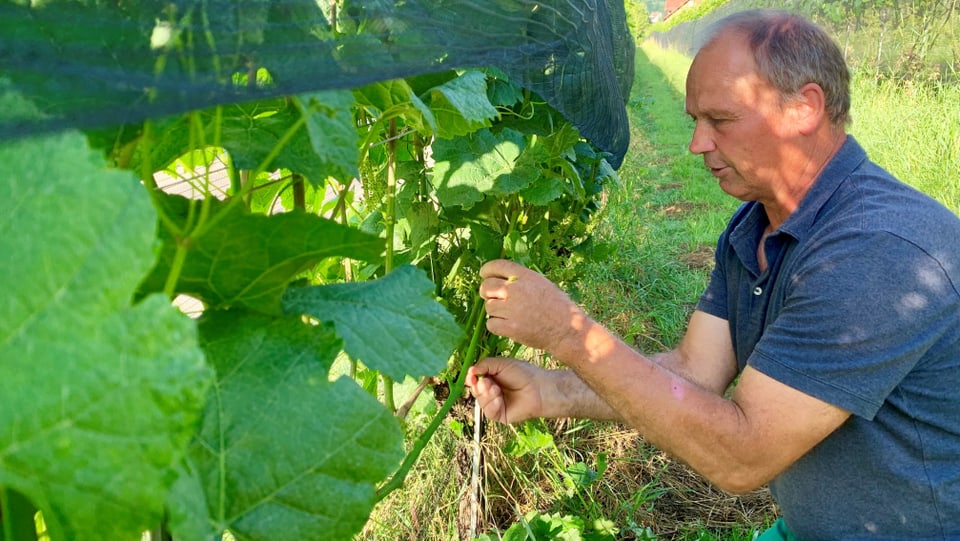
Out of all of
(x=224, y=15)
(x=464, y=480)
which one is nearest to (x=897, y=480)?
(x=464, y=480)

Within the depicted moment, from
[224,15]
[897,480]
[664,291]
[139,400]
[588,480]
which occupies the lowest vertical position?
[664,291]

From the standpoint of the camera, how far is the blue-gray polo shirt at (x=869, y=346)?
1.50 meters

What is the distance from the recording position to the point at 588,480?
8.91ft

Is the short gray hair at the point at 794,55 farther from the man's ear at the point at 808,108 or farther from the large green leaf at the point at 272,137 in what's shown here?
the large green leaf at the point at 272,137

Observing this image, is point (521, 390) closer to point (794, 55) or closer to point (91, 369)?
point (794, 55)

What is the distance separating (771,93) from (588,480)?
1.46 m

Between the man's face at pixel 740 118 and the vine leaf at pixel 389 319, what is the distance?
3.77 ft

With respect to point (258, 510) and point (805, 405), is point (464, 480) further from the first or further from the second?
point (258, 510)

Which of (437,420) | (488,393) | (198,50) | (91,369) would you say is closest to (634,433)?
(488,393)

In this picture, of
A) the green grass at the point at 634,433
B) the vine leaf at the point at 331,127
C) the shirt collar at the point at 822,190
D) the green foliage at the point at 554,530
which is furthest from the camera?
the green grass at the point at 634,433

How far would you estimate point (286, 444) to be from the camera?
0.64 m

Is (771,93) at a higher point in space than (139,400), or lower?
lower

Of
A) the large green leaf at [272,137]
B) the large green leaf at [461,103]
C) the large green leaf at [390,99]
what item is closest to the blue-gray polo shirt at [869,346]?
the large green leaf at [461,103]

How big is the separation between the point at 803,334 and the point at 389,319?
0.99 m
